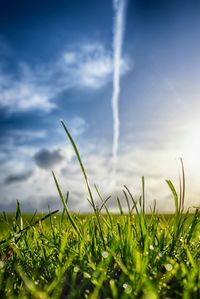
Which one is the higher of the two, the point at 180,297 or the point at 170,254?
the point at 170,254

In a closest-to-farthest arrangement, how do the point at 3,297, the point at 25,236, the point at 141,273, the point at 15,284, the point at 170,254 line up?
the point at 141,273, the point at 3,297, the point at 15,284, the point at 170,254, the point at 25,236

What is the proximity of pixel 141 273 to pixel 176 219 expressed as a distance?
812mm

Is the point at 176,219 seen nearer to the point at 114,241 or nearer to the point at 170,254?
the point at 170,254

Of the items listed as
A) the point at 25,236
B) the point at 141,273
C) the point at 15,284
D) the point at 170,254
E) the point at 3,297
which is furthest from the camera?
the point at 25,236

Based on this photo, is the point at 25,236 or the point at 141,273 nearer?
the point at 141,273

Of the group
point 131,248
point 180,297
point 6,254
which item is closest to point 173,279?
point 180,297

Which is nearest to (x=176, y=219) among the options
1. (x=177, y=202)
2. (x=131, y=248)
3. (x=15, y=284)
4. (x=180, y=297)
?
(x=177, y=202)

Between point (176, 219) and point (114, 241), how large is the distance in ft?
1.62

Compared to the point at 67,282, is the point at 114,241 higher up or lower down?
higher up

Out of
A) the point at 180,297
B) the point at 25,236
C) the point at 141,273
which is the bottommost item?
the point at 180,297

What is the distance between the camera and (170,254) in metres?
2.78

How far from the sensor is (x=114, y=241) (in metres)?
2.66

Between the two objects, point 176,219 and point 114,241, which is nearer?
point 114,241

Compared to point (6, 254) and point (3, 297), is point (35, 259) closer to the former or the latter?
point (6, 254)
